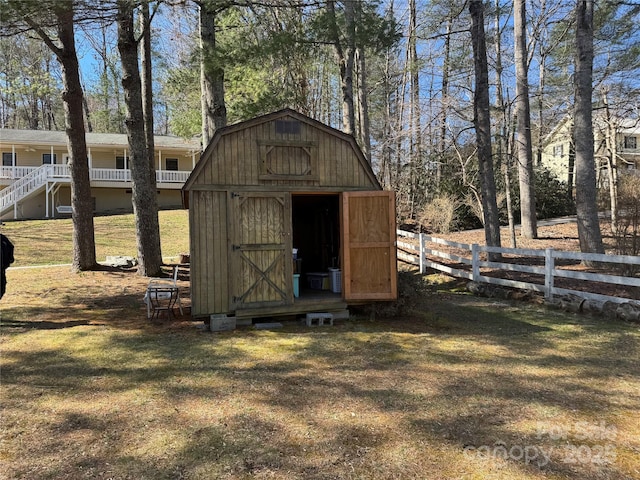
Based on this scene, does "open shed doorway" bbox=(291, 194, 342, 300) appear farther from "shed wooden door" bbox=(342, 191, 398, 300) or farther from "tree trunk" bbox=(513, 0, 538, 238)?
"tree trunk" bbox=(513, 0, 538, 238)

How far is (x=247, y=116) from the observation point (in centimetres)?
1273

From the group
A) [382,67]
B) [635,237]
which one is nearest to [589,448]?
[635,237]

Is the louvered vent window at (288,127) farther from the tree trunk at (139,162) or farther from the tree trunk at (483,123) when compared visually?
the tree trunk at (483,123)

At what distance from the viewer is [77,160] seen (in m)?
10.7

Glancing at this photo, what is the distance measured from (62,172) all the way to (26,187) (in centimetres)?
179

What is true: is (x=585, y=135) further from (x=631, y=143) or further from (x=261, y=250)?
(x=631, y=143)

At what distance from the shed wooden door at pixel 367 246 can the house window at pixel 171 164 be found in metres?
24.4

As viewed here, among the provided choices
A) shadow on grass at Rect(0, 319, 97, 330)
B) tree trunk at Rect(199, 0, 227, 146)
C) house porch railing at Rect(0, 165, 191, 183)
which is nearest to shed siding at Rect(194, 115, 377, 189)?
shadow on grass at Rect(0, 319, 97, 330)

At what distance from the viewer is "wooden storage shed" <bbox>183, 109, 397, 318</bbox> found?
21.6 feet

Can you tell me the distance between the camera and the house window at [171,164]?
1134 inches

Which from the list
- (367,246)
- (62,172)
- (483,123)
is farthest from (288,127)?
(62,172)

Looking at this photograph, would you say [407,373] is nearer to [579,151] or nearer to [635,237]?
[635,237]

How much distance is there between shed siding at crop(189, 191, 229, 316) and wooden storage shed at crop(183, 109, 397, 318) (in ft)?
0.05

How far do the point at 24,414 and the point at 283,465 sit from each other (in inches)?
91.1
